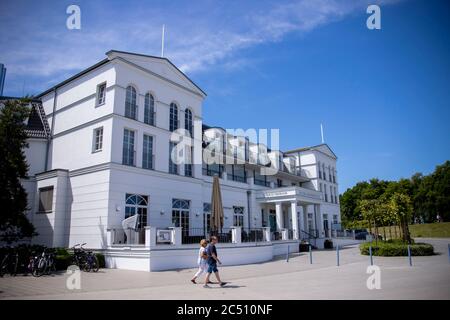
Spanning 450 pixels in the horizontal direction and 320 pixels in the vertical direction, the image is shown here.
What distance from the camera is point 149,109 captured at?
66.7 feet

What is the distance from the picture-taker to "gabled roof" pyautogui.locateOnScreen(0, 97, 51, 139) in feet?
70.0

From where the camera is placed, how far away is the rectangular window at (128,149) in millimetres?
18375

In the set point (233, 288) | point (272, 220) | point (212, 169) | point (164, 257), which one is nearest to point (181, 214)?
point (164, 257)

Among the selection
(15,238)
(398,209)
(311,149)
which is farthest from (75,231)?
(311,149)

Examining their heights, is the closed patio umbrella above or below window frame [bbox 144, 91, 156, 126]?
below

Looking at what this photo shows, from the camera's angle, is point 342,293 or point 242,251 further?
point 242,251

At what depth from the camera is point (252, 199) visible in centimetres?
2894

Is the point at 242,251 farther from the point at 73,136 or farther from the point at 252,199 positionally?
the point at 73,136

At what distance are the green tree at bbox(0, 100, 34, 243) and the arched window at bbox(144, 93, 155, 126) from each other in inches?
251

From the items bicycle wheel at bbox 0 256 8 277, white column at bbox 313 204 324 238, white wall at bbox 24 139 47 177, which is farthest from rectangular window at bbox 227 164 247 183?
bicycle wheel at bbox 0 256 8 277

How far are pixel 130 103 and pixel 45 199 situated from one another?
7.72m

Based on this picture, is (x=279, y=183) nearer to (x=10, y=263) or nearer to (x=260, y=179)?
(x=260, y=179)

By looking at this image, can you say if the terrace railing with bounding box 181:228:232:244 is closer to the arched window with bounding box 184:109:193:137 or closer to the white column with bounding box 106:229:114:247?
the white column with bounding box 106:229:114:247
